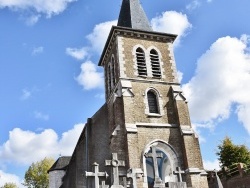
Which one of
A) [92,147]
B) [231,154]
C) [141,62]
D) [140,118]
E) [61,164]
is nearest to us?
[140,118]

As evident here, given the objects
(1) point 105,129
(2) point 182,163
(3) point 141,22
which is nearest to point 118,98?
(1) point 105,129

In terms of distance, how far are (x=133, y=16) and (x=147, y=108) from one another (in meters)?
7.45

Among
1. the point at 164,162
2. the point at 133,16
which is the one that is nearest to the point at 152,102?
the point at 164,162

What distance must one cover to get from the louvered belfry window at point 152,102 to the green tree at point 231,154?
1112cm

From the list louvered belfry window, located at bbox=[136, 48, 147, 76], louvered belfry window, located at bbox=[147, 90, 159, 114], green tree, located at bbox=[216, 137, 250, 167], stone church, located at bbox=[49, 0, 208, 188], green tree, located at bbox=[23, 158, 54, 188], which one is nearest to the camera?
stone church, located at bbox=[49, 0, 208, 188]

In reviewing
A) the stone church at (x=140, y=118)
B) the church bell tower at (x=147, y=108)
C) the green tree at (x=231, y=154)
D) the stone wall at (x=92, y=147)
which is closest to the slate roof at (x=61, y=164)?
the stone church at (x=140, y=118)

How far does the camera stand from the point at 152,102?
58.2ft

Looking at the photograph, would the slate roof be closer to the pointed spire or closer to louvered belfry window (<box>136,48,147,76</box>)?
louvered belfry window (<box>136,48,147,76</box>)

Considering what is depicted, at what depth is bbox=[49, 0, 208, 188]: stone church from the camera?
15445mm

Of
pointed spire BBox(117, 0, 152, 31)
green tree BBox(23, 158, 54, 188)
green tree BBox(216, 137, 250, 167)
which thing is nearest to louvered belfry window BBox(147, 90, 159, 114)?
pointed spire BBox(117, 0, 152, 31)

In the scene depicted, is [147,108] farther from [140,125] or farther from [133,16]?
[133,16]

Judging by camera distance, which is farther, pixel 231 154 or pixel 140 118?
pixel 231 154

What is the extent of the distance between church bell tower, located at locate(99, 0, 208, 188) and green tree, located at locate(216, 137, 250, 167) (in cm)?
1024

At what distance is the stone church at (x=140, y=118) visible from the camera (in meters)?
15.4
